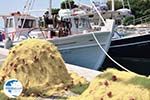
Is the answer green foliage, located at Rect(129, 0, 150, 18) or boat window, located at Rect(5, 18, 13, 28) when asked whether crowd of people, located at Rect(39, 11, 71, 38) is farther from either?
green foliage, located at Rect(129, 0, 150, 18)

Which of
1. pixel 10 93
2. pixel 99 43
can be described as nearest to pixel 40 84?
pixel 10 93

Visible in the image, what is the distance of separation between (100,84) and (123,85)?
33 cm

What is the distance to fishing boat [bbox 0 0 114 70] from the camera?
2408 cm

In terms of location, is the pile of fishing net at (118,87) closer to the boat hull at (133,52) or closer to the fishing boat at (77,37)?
the fishing boat at (77,37)

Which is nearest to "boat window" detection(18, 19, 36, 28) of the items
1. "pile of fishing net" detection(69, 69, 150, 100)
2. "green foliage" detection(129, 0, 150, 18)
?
"pile of fishing net" detection(69, 69, 150, 100)

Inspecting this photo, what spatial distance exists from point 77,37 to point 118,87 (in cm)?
1813

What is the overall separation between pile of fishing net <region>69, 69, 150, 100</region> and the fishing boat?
16706 mm

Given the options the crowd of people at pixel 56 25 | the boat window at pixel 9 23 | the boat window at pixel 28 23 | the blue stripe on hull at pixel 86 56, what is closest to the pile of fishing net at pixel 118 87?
the crowd of people at pixel 56 25

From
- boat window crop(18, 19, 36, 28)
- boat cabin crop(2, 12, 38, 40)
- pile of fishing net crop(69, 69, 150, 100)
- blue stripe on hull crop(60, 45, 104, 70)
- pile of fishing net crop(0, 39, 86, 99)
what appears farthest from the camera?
boat window crop(18, 19, 36, 28)

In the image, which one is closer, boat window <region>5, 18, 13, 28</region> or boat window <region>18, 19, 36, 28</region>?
boat window <region>18, 19, 36, 28</region>

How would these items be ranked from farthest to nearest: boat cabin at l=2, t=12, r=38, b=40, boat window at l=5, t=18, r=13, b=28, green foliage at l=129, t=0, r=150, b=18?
green foliage at l=129, t=0, r=150, b=18 → boat window at l=5, t=18, r=13, b=28 → boat cabin at l=2, t=12, r=38, b=40

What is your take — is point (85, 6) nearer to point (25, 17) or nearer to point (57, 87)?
point (25, 17)

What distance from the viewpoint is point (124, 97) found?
18.9 feet

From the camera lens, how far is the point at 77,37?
24.0m
